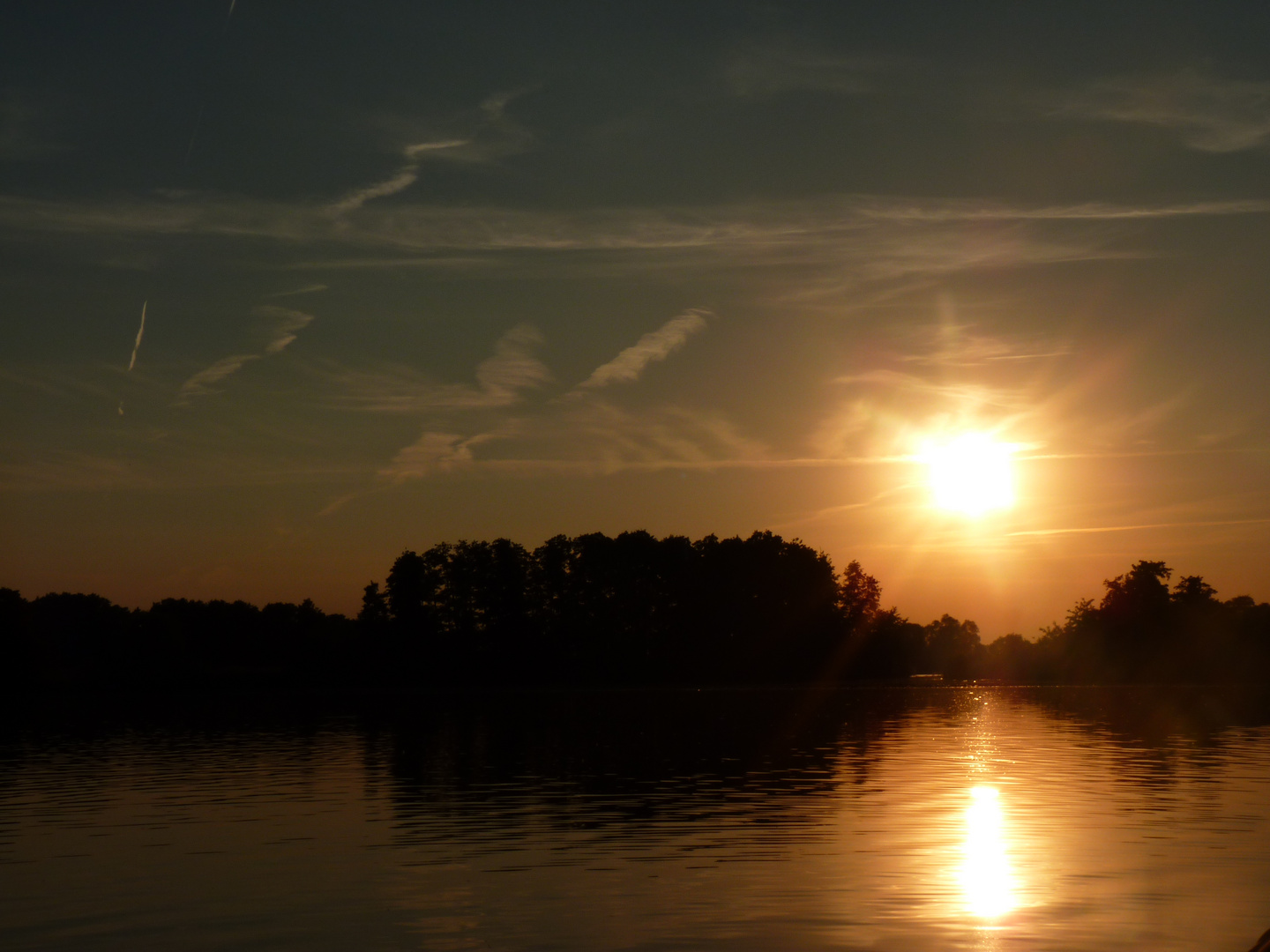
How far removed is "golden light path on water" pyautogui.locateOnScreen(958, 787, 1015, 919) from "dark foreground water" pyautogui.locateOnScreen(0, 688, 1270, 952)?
111 mm

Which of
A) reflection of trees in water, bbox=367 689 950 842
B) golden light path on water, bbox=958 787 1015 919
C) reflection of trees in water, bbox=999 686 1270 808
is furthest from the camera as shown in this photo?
reflection of trees in water, bbox=999 686 1270 808

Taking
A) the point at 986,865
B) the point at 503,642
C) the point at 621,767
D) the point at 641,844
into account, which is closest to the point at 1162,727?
the point at 621,767

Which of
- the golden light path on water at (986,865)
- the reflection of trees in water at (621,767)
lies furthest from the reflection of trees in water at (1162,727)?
the reflection of trees in water at (621,767)

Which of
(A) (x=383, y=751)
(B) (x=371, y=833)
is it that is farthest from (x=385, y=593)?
(B) (x=371, y=833)

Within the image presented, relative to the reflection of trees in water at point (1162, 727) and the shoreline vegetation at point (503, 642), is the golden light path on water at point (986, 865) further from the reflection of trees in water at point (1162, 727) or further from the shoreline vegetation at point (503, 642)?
the shoreline vegetation at point (503, 642)

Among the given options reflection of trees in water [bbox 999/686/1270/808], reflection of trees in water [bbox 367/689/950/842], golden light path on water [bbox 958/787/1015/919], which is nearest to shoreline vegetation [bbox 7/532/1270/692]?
reflection of trees in water [bbox 999/686/1270/808]

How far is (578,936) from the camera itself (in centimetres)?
2186

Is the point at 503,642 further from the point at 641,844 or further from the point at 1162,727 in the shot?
the point at 641,844

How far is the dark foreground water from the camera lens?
2259 centimetres

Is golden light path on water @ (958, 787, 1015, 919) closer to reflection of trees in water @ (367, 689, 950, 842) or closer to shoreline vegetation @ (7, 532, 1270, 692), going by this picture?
reflection of trees in water @ (367, 689, 950, 842)

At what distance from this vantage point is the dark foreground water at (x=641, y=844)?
74.1ft

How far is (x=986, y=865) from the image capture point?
2864cm

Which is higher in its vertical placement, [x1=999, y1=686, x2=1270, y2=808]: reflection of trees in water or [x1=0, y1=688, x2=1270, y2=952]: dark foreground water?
[x1=0, y1=688, x2=1270, y2=952]: dark foreground water

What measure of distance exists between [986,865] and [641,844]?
856 centimetres
